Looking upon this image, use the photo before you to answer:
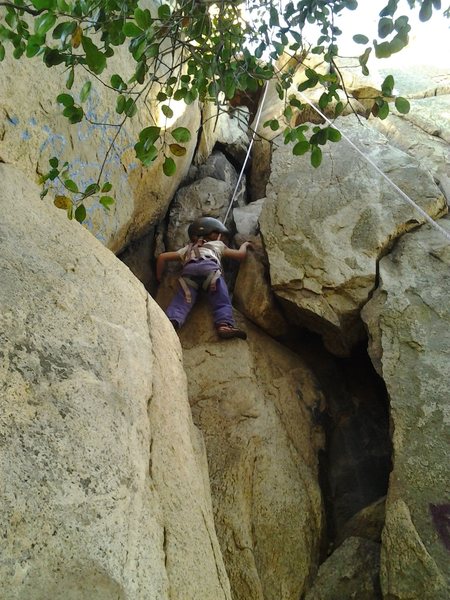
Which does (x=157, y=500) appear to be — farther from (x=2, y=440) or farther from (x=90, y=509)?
(x=2, y=440)

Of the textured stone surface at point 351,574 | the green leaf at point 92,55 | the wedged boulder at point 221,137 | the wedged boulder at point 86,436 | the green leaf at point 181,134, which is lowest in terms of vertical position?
the textured stone surface at point 351,574

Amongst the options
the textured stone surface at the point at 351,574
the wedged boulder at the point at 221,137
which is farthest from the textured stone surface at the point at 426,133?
the textured stone surface at the point at 351,574

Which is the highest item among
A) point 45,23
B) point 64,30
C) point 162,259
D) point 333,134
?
point 162,259

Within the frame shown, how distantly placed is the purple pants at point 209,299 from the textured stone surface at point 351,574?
92.0 inches

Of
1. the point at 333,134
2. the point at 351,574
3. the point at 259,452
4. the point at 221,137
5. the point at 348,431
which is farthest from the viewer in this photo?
the point at 221,137

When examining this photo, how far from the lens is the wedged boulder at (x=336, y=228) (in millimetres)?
4938

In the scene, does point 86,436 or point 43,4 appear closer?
point 43,4

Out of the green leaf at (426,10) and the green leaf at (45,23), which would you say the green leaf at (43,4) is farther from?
the green leaf at (426,10)

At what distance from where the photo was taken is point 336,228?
528 centimetres

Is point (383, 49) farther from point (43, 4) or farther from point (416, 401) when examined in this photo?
point (416, 401)

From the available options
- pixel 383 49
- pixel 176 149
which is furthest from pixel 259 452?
pixel 383 49

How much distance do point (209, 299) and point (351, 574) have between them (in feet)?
9.54

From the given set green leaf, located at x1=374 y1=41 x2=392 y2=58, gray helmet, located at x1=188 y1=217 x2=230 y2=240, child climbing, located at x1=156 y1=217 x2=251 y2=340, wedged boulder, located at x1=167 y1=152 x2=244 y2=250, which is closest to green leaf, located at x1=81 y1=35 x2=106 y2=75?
green leaf, located at x1=374 y1=41 x2=392 y2=58

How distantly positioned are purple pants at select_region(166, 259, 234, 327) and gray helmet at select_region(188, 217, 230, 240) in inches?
19.9
